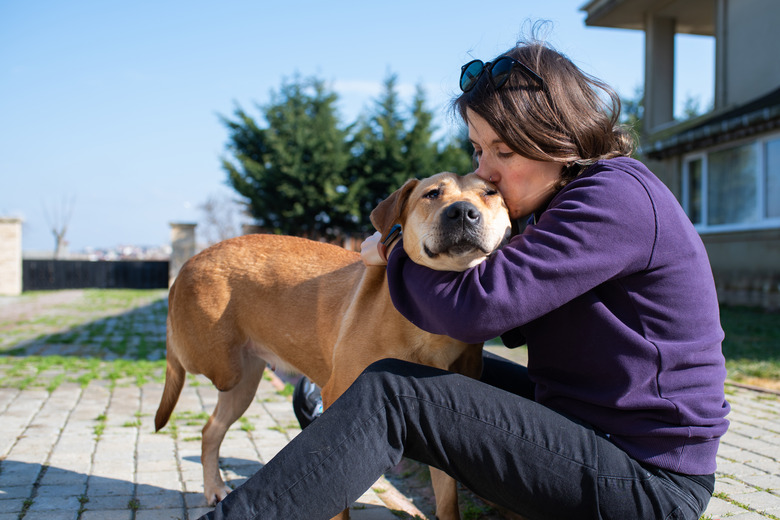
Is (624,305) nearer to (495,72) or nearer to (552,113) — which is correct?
(552,113)

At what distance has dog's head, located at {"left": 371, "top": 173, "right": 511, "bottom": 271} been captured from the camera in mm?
2217

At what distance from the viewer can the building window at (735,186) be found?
12.0 metres

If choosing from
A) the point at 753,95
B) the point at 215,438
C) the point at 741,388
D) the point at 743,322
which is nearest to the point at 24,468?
the point at 215,438

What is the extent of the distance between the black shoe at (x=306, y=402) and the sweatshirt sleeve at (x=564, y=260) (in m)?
2.10

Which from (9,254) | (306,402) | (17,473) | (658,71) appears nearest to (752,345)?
(306,402)

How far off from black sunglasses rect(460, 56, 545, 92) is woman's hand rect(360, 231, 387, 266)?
75 centimetres

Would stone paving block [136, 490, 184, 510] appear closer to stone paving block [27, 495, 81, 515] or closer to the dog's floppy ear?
stone paving block [27, 495, 81, 515]

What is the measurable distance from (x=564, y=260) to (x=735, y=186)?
13.3m

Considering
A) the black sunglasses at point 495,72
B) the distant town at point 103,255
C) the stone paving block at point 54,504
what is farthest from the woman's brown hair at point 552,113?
the distant town at point 103,255

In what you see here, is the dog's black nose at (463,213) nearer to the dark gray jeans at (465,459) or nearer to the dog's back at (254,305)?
the dark gray jeans at (465,459)

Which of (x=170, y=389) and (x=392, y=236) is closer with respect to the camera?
(x=392, y=236)

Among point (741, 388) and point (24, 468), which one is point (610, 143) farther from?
point (741, 388)

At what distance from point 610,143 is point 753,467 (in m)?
2.34

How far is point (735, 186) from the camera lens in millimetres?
12984
